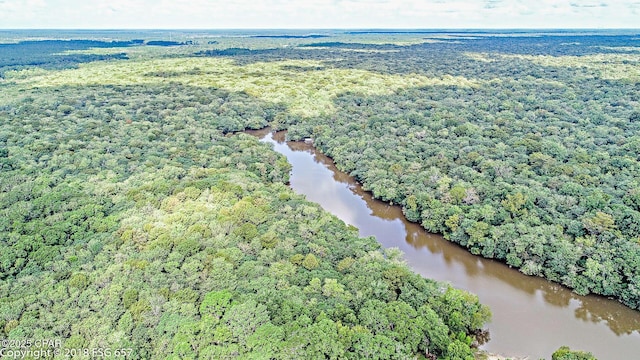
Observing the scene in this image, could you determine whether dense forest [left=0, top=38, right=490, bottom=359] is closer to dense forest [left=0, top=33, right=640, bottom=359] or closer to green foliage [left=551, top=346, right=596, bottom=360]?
dense forest [left=0, top=33, right=640, bottom=359]

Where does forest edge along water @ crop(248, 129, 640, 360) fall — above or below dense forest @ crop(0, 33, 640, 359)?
below

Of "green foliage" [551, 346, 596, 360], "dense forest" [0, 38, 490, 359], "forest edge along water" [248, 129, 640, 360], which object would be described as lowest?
"forest edge along water" [248, 129, 640, 360]

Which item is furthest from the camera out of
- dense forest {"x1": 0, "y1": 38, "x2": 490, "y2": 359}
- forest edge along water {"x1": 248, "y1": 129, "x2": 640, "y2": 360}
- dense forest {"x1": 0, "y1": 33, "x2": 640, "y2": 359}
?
forest edge along water {"x1": 248, "y1": 129, "x2": 640, "y2": 360}

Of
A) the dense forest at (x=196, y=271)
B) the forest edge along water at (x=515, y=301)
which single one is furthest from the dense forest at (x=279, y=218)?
the forest edge along water at (x=515, y=301)

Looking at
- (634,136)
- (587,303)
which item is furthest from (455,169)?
(634,136)

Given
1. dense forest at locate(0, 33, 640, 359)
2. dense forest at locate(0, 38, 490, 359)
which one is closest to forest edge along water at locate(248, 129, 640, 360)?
dense forest at locate(0, 33, 640, 359)

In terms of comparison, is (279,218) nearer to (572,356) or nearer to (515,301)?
(515,301)

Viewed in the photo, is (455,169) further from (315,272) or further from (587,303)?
(315,272)

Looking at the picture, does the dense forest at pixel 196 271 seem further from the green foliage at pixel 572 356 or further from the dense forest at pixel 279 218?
the green foliage at pixel 572 356
